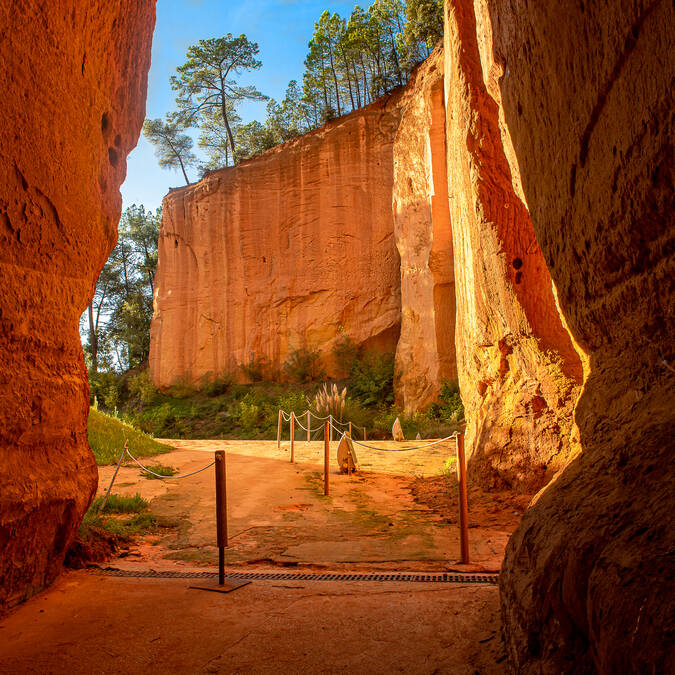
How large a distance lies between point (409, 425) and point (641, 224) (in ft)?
40.7

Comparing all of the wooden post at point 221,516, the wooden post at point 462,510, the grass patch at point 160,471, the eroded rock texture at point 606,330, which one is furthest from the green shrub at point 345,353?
the eroded rock texture at point 606,330

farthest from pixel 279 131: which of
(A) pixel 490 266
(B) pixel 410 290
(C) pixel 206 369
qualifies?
(A) pixel 490 266

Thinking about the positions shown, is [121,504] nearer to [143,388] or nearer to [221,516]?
[221,516]

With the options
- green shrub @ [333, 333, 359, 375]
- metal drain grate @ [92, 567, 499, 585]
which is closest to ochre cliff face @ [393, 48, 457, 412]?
green shrub @ [333, 333, 359, 375]

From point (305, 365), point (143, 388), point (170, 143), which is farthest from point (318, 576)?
point (170, 143)

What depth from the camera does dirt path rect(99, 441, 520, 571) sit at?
4.64 meters

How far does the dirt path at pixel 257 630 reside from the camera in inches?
99.3

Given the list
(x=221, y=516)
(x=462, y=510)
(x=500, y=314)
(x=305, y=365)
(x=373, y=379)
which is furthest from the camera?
(x=305, y=365)

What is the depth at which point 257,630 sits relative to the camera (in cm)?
291

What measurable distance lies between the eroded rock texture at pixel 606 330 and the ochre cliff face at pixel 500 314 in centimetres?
280

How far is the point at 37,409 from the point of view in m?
3.57

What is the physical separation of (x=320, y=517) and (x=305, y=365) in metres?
14.7

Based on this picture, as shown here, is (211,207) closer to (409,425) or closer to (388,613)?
(409,425)

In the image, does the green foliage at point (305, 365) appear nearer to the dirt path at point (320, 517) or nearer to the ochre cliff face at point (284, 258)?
the ochre cliff face at point (284, 258)
